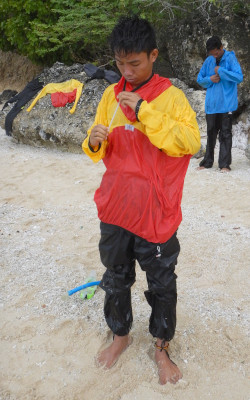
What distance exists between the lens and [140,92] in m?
1.79

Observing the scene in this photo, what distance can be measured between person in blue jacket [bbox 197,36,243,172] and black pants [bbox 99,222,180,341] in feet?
12.5

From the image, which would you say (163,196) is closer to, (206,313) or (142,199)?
(142,199)

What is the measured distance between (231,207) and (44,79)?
212 inches

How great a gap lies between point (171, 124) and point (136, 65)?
1.11 feet

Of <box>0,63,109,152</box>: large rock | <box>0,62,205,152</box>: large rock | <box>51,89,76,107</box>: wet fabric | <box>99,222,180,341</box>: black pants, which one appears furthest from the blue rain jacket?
<box>99,222,180,341</box>: black pants

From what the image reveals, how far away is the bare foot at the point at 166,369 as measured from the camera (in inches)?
84.8

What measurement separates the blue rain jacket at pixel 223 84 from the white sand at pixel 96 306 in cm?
114

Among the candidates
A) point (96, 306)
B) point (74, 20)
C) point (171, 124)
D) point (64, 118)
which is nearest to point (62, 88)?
point (64, 118)

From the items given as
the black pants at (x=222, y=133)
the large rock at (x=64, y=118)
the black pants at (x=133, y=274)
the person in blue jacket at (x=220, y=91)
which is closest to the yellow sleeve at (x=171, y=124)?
the black pants at (x=133, y=274)

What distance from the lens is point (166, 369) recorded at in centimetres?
218

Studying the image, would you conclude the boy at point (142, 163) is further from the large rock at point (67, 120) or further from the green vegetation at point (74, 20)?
the green vegetation at point (74, 20)

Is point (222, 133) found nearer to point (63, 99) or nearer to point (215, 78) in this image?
point (215, 78)

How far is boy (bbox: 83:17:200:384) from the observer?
5.47 ft

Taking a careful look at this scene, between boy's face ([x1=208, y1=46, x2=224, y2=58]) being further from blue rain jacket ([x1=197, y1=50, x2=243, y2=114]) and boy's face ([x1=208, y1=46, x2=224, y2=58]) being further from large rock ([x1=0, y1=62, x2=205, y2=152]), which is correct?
large rock ([x1=0, y1=62, x2=205, y2=152])
